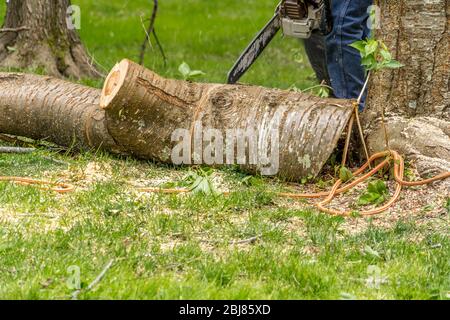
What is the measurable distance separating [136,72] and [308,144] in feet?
3.94

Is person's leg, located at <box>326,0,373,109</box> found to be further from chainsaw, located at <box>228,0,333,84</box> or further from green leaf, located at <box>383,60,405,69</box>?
green leaf, located at <box>383,60,405,69</box>

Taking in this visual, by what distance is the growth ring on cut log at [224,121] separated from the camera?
6023mm

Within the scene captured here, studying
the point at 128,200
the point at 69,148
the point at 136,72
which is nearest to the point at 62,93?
the point at 69,148

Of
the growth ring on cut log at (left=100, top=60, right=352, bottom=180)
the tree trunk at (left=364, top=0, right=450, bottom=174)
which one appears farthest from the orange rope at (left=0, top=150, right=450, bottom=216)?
the growth ring on cut log at (left=100, top=60, right=352, bottom=180)

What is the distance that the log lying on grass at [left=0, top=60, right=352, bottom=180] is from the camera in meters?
6.03

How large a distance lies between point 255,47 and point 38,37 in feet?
9.37

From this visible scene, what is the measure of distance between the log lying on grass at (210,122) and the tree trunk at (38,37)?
2.59 m

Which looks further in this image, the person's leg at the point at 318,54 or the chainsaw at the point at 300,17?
the person's leg at the point at 318,54

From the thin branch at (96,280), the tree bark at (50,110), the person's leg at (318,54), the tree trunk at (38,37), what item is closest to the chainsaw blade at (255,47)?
the person's leg at (318,54)

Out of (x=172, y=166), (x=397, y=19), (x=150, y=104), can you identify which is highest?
(x=397, y=19)

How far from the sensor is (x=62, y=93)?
6844 millimetres

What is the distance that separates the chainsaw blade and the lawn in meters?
1.14

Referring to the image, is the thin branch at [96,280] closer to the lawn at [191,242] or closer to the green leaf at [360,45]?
the lawn at [191,242]
